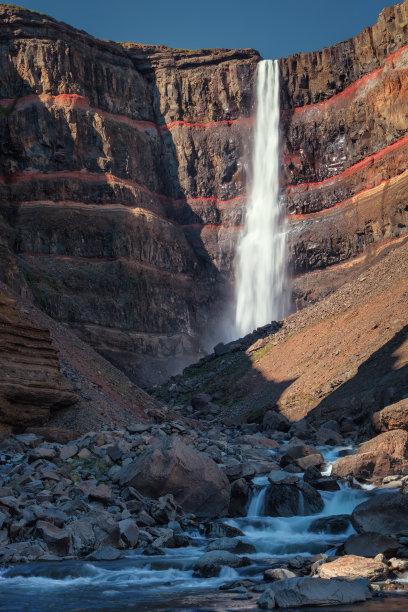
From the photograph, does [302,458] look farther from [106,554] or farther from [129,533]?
[106,554]

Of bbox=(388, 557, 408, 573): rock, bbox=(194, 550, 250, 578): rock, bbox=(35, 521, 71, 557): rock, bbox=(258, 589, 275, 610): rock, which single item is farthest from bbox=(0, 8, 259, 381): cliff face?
bbox=(258, 589, 275, 610): rock

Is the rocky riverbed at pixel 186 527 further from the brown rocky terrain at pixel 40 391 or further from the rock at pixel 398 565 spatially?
the brown rocky terrain at pixel 40 391

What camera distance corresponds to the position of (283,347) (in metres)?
35.1

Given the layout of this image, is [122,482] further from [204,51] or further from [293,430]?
[204,51]

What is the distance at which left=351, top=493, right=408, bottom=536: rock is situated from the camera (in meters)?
9.91

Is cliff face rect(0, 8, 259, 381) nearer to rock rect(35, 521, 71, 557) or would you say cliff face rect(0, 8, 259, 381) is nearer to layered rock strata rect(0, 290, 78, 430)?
layered rock strata rect(0, 290, 78, 430)

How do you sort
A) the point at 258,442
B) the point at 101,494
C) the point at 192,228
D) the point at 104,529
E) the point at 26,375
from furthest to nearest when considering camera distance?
1. the point at 192,228
2. the point at 258,442
3. the point at 26,375
4. the point at 101,494
5. the point at 104,529

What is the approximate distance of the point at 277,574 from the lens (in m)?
8.62

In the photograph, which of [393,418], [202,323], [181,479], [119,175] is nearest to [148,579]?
[181,479]

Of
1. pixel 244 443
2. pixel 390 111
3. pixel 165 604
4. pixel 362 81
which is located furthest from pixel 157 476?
pixel 362 81

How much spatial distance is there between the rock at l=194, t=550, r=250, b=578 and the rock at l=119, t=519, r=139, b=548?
5.38 ft

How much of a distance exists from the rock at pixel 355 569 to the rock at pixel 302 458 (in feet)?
24.0

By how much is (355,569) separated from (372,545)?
1019mm

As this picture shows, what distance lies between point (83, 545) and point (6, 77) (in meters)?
54.4
